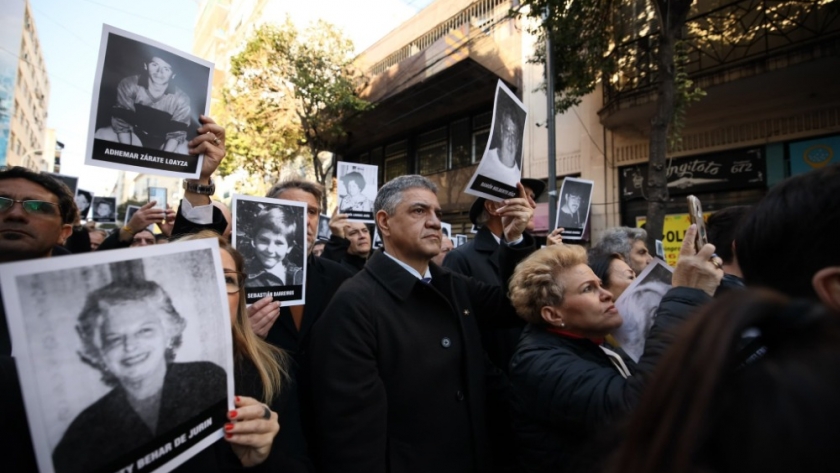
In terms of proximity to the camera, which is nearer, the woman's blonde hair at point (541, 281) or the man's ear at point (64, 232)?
the woman's blonde hair at point (541, 281)

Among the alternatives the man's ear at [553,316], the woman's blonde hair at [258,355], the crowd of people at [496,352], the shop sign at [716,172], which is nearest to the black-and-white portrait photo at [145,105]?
the crowd of people at [496,352]

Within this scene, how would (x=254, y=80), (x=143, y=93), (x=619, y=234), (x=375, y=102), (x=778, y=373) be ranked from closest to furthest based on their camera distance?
1. (x=778, y=373)
2. (x=143, y=93)
3. (x=619, y=234)
4. (x=254, y=80)
5. (x=375, y=102)

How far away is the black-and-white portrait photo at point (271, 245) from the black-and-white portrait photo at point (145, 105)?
12.8 inches

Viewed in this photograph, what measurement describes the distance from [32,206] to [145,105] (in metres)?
0.60

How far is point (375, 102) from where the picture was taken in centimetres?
1592

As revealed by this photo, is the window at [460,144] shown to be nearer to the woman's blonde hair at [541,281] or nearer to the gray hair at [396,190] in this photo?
the gray hair at [396,190]

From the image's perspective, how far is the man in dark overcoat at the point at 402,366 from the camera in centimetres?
167

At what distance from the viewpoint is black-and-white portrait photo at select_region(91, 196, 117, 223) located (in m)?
7.38

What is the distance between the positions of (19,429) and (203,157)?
50.1 inches

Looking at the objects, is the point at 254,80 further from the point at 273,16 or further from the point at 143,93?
the point at 273,16

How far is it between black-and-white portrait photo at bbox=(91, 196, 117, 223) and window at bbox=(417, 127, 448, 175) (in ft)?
34.4

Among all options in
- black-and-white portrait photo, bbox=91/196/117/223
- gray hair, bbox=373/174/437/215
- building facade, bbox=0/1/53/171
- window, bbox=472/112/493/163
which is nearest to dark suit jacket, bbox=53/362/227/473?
gray hair, bbox=373/174/437/215

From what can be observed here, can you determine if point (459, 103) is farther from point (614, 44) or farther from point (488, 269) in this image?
point (488, 269)

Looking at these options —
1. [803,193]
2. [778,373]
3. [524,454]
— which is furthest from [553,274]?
[778,373]
